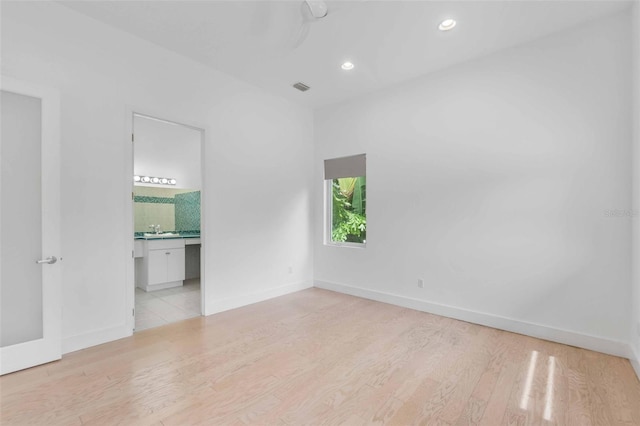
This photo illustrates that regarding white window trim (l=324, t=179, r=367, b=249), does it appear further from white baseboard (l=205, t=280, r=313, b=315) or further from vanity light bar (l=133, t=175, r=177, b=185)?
vanity light bar (l=133, t=175, r=177, b=185)

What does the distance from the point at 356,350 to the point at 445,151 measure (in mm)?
2655

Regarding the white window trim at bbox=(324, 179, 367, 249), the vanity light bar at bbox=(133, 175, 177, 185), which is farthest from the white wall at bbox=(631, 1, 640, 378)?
the vanity light bar at bbox=(133, 175, 177, 185)

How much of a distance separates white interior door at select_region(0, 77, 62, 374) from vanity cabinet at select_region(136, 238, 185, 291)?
222cm

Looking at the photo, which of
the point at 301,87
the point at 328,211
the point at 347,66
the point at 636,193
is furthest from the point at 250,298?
the point at 636,193

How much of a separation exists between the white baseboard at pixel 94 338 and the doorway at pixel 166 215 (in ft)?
3.25

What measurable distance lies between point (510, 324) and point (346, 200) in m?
2.84

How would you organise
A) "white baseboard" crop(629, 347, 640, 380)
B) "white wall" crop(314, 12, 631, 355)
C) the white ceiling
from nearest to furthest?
"white baseboard" crop(629, 347, 640, 380) → the white ceiling → "white wall" crop(314, 12, 631, 355)

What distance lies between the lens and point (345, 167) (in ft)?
15.8

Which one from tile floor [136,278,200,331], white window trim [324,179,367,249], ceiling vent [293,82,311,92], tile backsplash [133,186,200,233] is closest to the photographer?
tile floor [136,278,200,331]

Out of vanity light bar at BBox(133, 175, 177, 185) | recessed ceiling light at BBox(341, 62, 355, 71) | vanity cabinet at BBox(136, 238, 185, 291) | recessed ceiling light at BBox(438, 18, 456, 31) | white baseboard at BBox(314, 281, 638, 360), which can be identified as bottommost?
white baseboard at BBox(314, 281, 638, 360)

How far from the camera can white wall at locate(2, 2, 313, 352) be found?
2.67m

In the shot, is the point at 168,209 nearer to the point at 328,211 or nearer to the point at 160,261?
the point at 160,261

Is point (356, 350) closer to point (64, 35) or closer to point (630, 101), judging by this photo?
point (630, 101)

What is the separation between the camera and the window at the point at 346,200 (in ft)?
15.3
